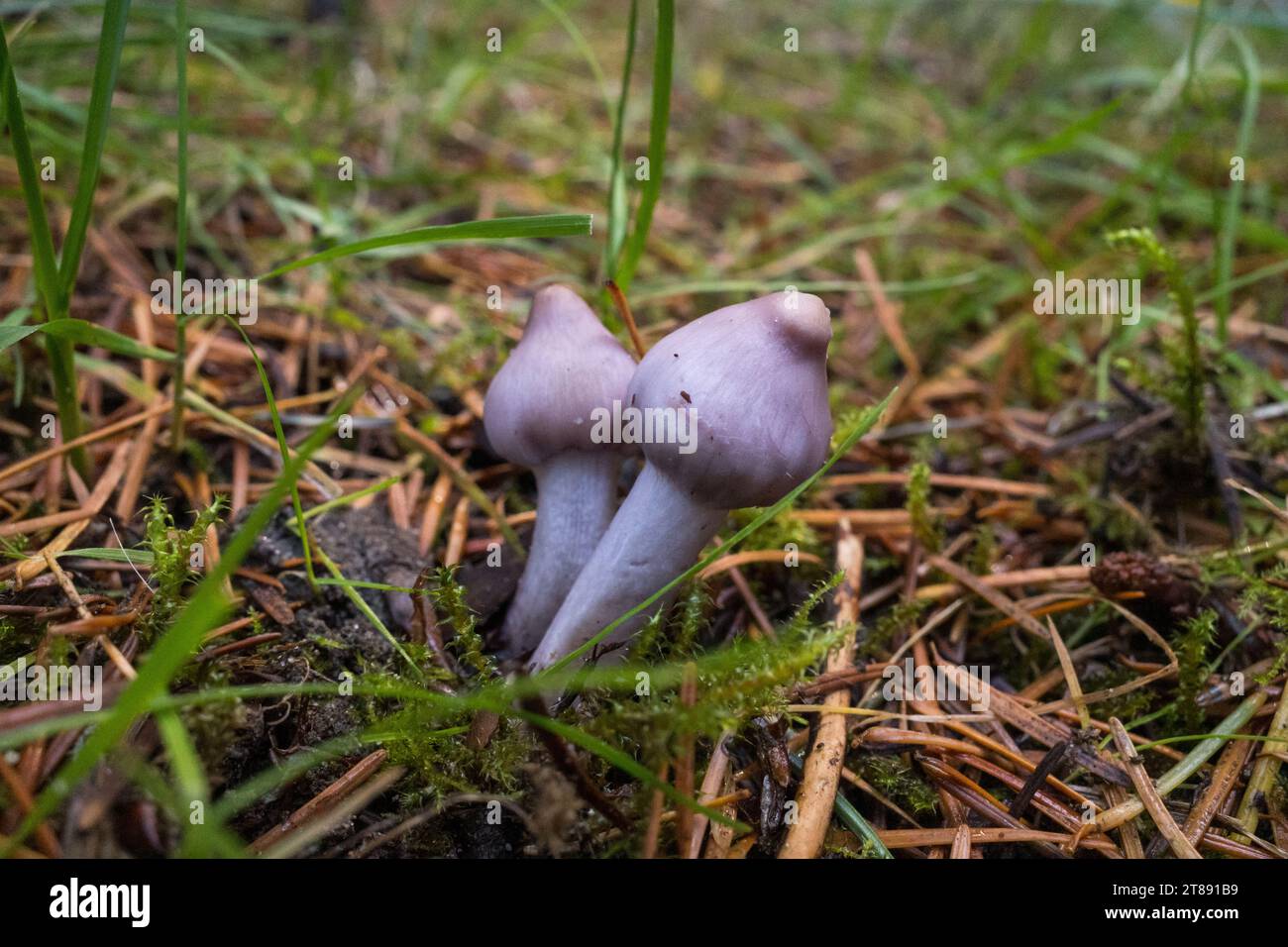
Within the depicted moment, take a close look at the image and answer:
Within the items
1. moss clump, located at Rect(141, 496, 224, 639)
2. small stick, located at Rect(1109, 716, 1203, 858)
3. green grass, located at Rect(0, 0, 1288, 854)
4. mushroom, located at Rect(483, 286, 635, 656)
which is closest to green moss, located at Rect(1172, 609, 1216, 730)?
small stick, located at Rect(1109, 716, 1203, 858)

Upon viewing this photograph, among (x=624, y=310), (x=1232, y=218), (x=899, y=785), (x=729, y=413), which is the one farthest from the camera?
(x=1232, y=218)

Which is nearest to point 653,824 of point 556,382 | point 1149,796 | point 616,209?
point 556,382

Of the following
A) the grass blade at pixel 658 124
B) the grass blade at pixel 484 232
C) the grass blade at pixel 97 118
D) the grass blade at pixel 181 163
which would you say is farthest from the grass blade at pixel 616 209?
the grass blade at pixel 97 118

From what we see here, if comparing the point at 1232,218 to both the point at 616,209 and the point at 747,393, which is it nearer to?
the point at 616,209

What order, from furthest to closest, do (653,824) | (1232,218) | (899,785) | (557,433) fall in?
(1232,218)
(557,433)
(899,785)
(653,824)

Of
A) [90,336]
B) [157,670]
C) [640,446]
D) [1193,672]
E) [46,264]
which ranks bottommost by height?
[1193,672]
